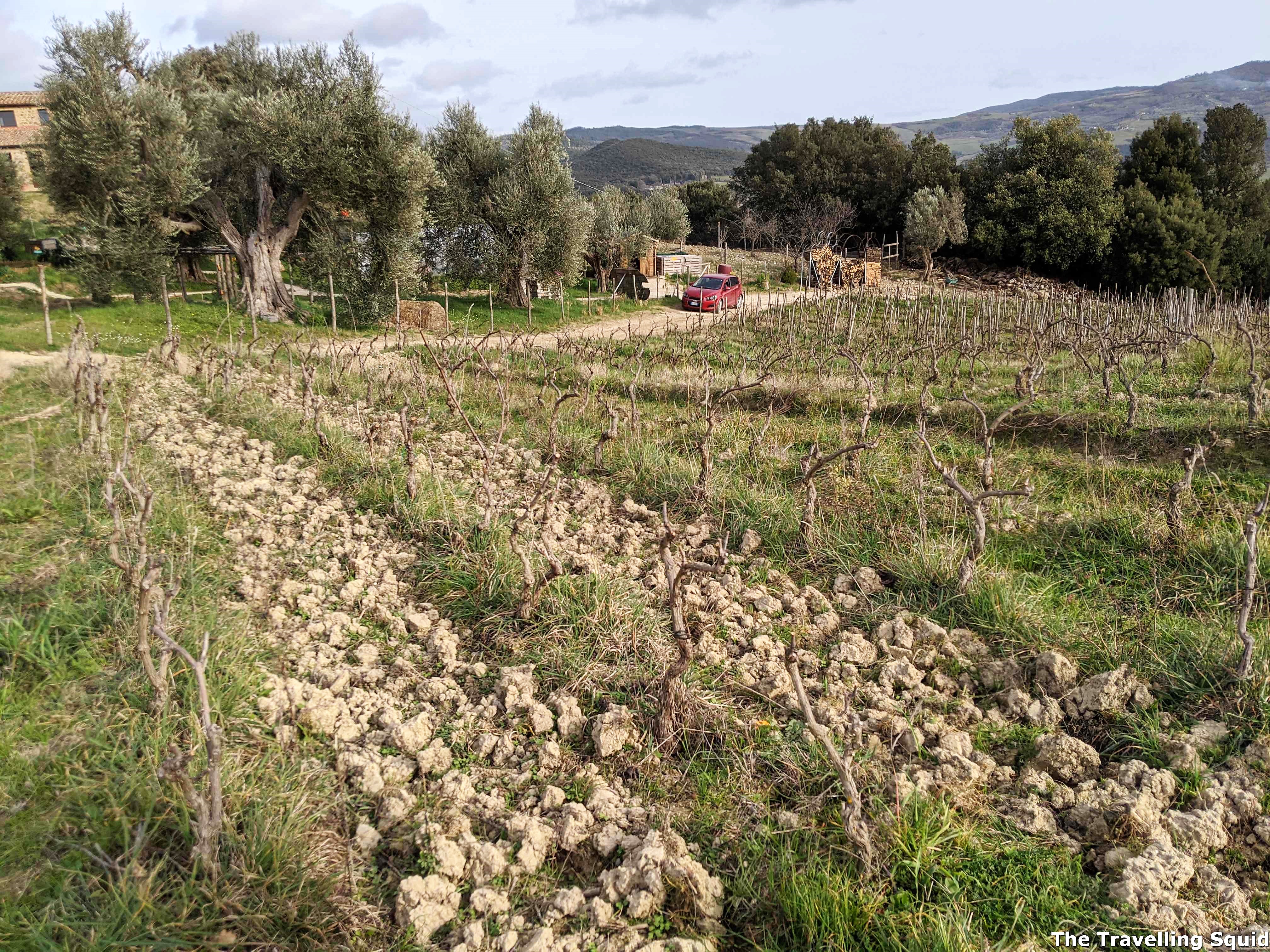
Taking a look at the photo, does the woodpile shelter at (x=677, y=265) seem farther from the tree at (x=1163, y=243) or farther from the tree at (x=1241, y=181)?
the tree at (x=1241, y=181)

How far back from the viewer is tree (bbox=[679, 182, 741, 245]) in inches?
1812

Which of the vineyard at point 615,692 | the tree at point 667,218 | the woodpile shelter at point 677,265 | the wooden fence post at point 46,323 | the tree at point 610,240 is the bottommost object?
the vineyard at point 615,692

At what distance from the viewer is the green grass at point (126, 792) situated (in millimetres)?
2705

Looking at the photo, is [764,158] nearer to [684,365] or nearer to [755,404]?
[684,365]

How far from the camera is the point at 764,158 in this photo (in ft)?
150

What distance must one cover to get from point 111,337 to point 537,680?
14.4 m

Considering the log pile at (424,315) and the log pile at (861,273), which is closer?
the log pile at (424,315)

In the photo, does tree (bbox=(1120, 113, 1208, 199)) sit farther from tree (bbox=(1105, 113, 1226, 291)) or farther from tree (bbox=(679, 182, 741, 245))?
tree (bbox=(679, 182, 741, 245))

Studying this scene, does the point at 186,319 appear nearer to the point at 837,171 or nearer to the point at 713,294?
the point at 713,294

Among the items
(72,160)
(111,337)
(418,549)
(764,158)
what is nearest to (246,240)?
(72,160)

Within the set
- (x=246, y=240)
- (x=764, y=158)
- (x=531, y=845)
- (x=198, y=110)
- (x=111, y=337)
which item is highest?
(x=764, y=158)

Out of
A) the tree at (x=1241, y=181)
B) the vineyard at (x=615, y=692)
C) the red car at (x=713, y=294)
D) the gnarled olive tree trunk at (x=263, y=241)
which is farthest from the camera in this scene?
the tree at (x=1241, y=181)

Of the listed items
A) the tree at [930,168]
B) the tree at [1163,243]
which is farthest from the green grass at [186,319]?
the tree at [1163,243]

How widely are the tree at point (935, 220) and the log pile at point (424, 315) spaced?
2547 centimetres
